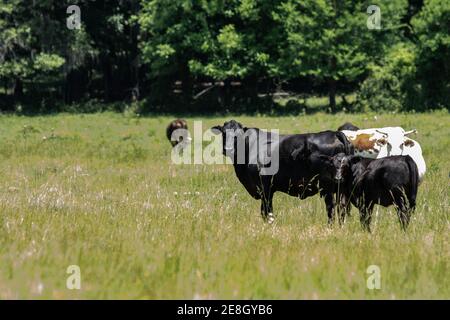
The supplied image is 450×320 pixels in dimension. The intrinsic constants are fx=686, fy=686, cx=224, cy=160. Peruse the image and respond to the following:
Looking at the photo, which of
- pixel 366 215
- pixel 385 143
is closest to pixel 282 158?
pixel 366 215

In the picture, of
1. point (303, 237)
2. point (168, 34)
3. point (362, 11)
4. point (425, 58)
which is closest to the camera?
point (303, 237)

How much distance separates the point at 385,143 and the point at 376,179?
1941 mm

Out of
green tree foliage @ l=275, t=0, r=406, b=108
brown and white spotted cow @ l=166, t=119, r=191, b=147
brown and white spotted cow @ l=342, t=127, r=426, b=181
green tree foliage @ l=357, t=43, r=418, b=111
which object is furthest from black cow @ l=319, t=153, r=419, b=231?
green tree foliage @ l=275, t=0, r=406, b=108

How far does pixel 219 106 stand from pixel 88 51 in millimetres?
8805

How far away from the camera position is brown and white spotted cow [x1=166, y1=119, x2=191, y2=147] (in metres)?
21.0

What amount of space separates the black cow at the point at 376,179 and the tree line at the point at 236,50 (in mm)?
24884

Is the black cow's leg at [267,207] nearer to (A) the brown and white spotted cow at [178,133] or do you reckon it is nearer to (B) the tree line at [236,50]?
(A) the brown and white spotted cow at [178,133]

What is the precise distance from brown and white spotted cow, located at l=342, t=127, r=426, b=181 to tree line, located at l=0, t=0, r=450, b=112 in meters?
23.0

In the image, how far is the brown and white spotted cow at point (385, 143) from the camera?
35.1ft

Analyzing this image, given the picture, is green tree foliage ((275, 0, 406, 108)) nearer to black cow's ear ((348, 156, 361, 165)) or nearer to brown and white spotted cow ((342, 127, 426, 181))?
brown and white spotted cow ((342, 127, 426, 181))

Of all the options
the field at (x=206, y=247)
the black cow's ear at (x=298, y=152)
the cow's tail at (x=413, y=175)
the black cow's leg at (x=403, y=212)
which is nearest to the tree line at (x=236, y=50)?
the field at (x=206, y=247)

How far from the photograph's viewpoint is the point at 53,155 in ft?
62.0
